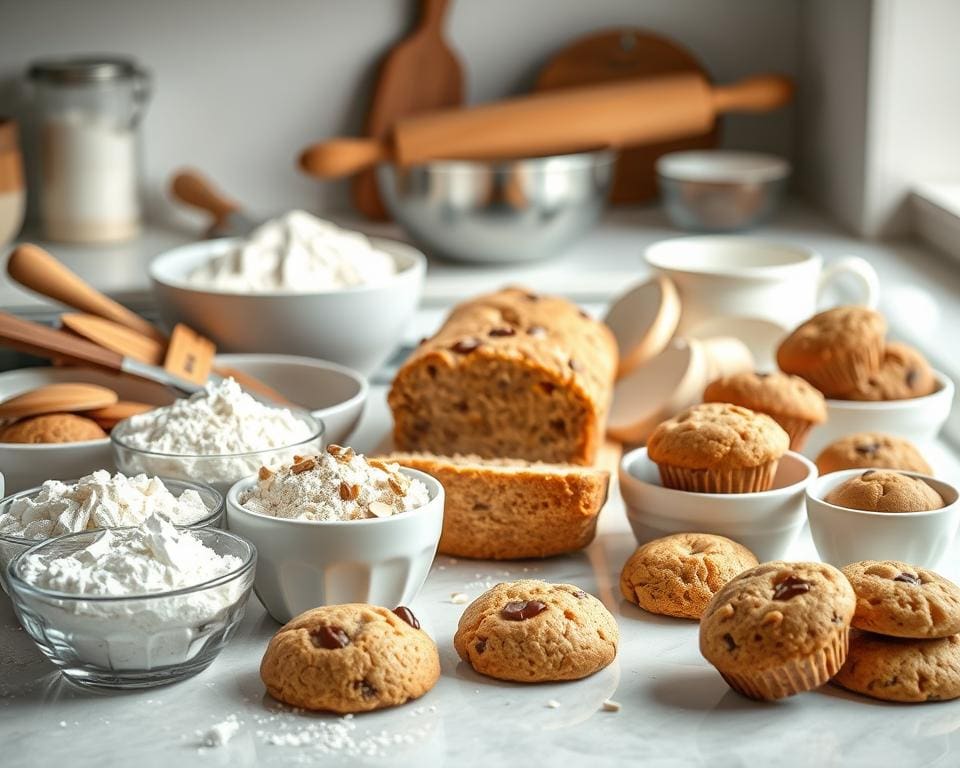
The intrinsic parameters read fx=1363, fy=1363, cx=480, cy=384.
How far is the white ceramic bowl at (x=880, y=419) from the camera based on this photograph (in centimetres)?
151

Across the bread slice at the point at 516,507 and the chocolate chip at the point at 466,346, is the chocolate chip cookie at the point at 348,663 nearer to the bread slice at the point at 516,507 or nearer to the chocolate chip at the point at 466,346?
the bread slice at the point at 516,507

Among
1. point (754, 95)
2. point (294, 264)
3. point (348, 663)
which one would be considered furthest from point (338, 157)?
point (348, 663)

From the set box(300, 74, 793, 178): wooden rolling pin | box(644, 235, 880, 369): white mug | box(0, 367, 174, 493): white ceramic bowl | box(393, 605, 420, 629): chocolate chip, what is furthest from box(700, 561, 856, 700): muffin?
box(300, 74, 793, 178): wooden rolling pin

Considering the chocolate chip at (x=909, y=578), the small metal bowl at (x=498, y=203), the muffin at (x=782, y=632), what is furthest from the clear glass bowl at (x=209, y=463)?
the small metal bowl at (x=498, y=203)

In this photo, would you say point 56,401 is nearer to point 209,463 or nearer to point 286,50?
point 209,463

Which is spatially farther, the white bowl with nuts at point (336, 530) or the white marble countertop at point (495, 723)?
the white bowl with nuts at point (336, 530)

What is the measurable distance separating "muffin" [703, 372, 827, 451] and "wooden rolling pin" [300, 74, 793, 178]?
1089 millimetres

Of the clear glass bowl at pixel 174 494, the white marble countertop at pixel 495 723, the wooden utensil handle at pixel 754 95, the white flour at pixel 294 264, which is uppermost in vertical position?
the wooden utensil handle at pixel 754 95

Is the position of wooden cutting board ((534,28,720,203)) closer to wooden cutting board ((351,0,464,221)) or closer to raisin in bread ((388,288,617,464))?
wooden cutting board ((351,0,464,221))

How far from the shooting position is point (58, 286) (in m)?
1.66

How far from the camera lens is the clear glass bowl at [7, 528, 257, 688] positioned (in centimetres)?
101

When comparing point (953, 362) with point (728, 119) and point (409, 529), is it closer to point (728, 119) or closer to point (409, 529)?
point (409, 529)

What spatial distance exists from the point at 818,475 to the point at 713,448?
0.56 feet

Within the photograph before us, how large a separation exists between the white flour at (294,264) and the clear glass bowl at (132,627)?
76cm
